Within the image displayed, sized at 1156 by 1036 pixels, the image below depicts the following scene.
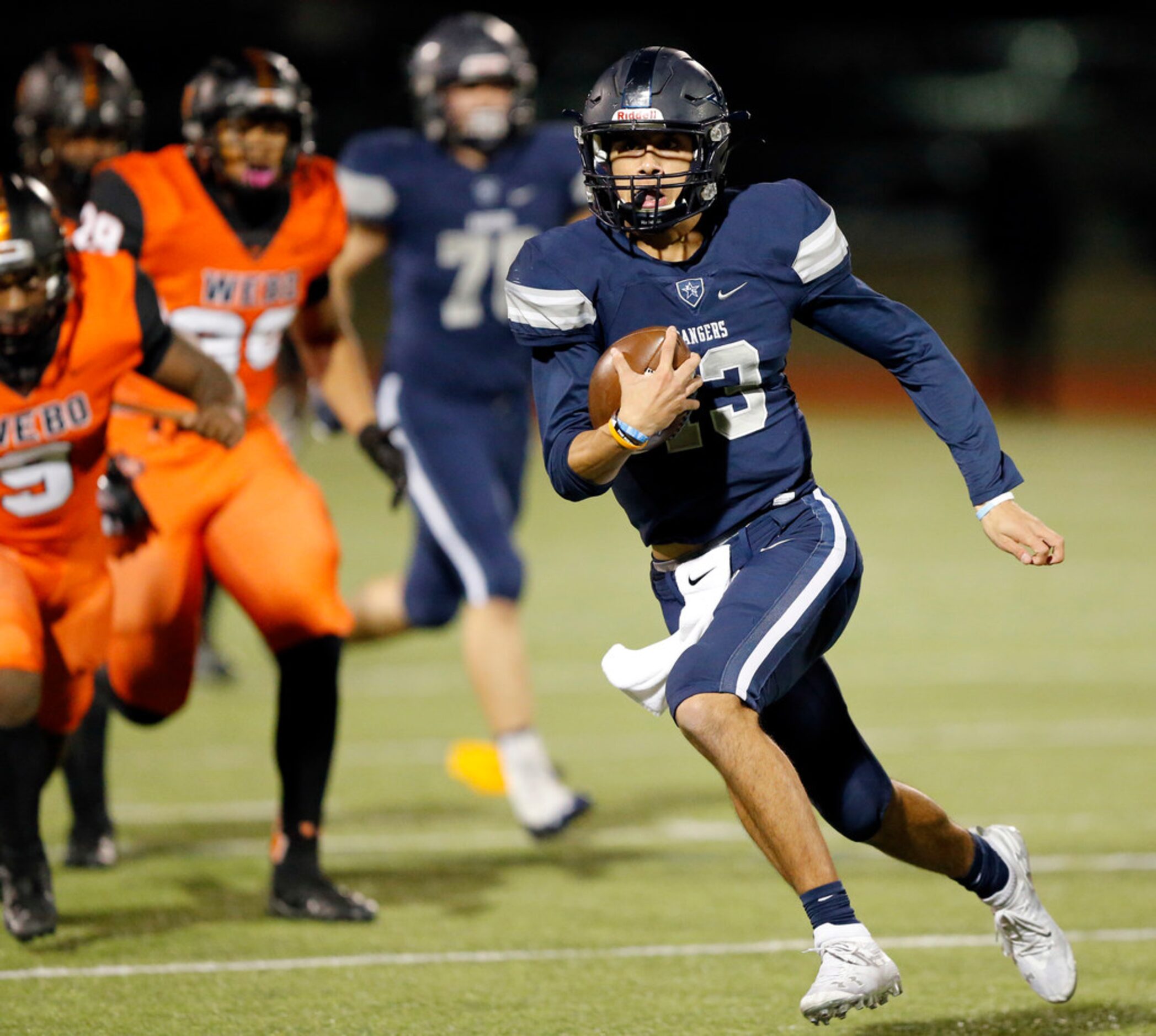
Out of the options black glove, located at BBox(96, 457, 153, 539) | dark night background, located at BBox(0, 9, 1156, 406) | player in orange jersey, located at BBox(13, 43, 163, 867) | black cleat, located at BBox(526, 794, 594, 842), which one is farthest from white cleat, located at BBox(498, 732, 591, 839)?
dark night background, located at BBox(0, 9, 1156, 406)

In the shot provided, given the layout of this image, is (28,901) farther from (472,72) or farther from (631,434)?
Answer: (472,72)

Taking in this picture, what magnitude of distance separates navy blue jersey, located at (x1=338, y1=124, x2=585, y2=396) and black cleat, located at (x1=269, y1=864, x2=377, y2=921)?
5.80ft

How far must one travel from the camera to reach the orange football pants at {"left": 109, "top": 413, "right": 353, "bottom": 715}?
4.25 metres

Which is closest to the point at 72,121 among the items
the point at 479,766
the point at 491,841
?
the point at 479,766

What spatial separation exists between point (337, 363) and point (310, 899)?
4.42ft

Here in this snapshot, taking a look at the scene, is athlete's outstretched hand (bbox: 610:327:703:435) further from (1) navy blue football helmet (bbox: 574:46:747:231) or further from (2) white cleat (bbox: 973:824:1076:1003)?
(2) white cleat (bbox: 973:824:1076:1003)

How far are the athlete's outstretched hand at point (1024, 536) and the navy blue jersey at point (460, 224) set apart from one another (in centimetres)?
257

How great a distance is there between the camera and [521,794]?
5.04m

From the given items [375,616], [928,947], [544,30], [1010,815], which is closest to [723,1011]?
[928,947]

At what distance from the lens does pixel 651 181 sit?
3223 millimetres

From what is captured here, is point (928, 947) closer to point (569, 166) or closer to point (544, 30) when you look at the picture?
point (569, 166)

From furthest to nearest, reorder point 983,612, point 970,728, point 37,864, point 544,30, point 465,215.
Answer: point 544,30 → point 983,612 → point 970,728 → point 465,215 → point 37,864

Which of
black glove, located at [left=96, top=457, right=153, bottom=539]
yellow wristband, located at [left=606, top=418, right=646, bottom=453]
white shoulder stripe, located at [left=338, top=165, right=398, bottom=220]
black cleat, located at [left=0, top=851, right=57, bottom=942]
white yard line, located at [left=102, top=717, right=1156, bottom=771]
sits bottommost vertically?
white yard line, located at [left=102, top=717, right=1156, bottom=771]

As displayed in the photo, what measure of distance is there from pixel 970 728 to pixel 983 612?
2345 mm
